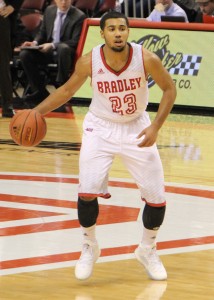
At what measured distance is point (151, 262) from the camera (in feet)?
19.3

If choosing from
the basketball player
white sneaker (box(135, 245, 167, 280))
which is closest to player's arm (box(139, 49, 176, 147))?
the basketball player

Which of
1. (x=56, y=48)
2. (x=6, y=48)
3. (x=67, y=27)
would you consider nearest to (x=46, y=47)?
(x=56, y=48)

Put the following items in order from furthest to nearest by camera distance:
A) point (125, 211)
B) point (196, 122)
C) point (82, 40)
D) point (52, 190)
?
point (82, 40)
point (196, 122)
point (52, 190)
point (125, 211)

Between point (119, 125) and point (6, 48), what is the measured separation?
702cm

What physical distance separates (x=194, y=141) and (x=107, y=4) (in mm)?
5707

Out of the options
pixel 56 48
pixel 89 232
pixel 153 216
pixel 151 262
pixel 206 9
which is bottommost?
pixel 56 48

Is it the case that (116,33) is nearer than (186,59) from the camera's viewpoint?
Yes

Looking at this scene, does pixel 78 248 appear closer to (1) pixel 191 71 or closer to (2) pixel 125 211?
(2) pixel 125 211

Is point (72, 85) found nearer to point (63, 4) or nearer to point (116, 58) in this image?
point (116, 58)

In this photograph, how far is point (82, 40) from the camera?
14180mm

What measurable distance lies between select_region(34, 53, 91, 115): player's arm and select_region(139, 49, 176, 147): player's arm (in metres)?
0.35

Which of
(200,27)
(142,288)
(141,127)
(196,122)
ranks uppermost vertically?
(141,127)

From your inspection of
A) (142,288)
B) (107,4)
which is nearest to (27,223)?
(142,288)

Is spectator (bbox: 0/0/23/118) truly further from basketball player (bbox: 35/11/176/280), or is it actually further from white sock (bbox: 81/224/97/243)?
white sock (bbox: 81/224/97/243)
